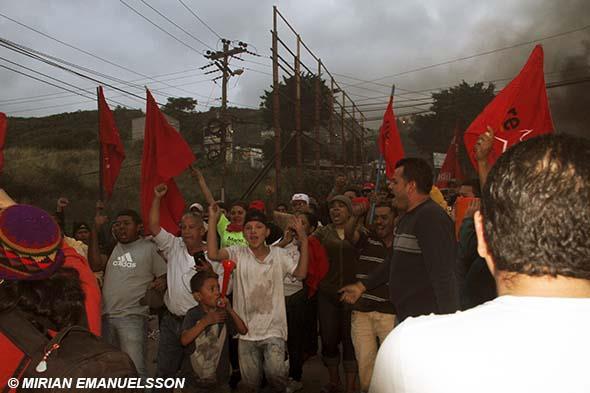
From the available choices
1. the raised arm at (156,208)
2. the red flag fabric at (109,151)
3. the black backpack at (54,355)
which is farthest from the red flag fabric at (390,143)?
the black backpack at (54,355)

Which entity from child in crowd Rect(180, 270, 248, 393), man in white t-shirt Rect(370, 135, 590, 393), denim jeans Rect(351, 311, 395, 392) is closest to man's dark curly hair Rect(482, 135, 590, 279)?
man in white t-shirt Rect(370, 135, 590, 393)

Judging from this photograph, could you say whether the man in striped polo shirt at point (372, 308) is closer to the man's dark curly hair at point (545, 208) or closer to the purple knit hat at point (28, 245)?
the purple knit hat at point (28, 245)

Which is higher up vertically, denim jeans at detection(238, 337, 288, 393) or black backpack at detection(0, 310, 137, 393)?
black backpack at detection(0, 310, 137, 393)

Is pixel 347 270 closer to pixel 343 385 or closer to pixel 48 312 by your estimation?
pixel 343 385

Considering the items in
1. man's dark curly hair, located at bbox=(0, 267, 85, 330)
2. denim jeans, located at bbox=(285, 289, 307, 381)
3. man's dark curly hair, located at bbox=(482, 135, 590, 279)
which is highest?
man's dark curly hair, located at bbox=(482, 135, 590, 279)

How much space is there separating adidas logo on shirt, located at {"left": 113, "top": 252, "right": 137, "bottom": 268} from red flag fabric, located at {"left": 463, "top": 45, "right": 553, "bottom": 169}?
122 inches

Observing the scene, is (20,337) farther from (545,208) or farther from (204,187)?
(204,187)

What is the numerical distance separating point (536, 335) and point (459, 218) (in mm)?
3522

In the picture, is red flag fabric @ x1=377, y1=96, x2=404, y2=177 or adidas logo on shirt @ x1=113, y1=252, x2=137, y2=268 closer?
adidas logo on shirt @ x1=113, y1=252, x2=137, y2=268

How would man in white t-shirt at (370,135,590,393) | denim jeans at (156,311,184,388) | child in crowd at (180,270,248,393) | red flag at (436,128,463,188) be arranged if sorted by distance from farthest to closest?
red flag at (436,128,463,188), denim jeans at (156,311,184,388), child in crowd at (180,270,248,393), man in white t-shirt at (370,135,590,393)

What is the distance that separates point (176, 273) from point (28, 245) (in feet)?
9.69

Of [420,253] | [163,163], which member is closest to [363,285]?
[420,253]

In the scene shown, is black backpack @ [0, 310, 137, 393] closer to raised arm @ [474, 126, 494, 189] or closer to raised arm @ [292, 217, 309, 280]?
raised arm @ [474, 126, 494, 189]

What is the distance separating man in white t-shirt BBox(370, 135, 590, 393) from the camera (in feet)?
3.12
